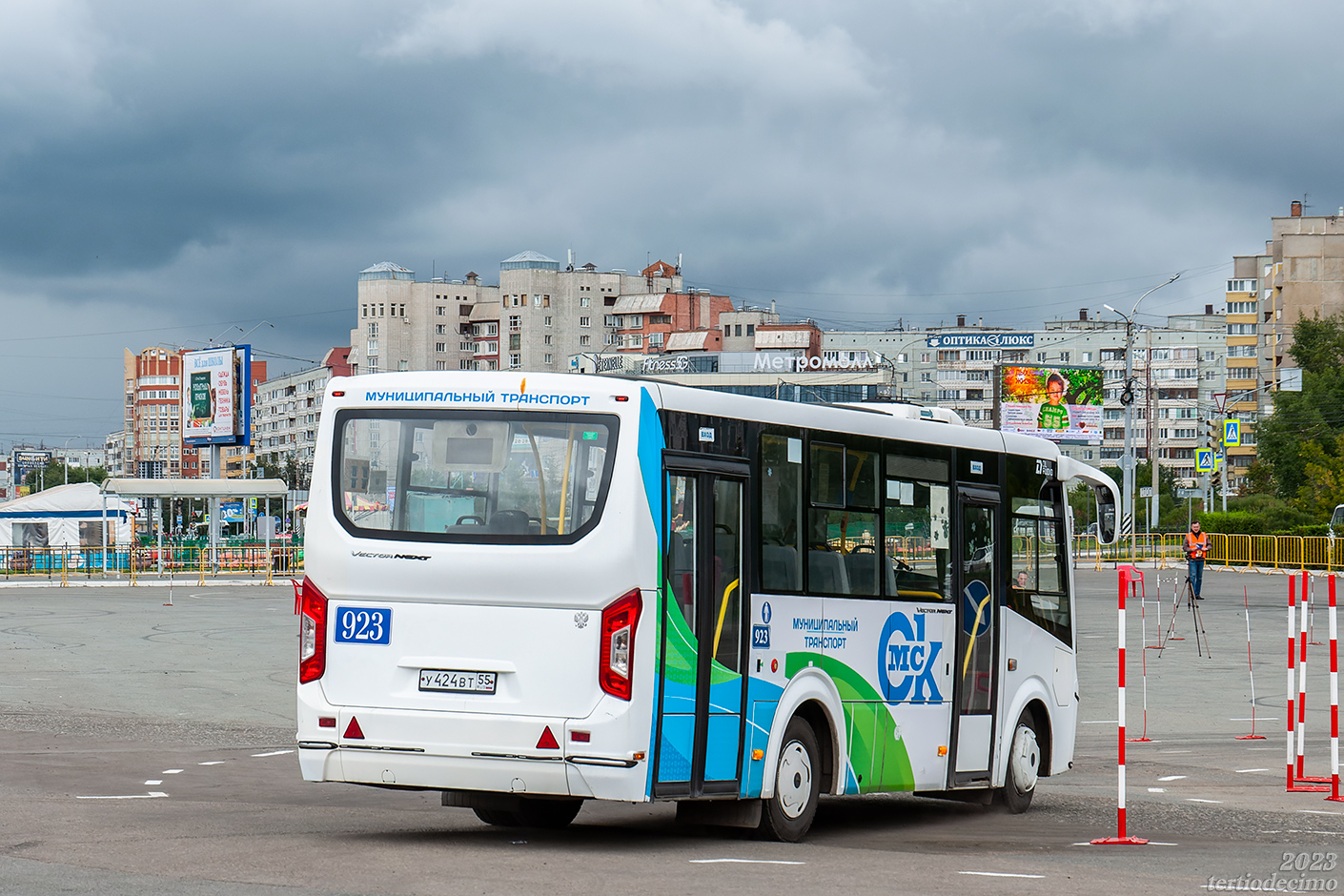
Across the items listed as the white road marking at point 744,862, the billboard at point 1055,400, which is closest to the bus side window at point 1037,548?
the white road marking at point 744,862

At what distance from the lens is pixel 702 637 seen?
9.43 m

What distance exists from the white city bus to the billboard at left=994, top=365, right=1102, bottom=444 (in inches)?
2989

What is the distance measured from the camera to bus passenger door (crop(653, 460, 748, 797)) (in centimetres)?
920

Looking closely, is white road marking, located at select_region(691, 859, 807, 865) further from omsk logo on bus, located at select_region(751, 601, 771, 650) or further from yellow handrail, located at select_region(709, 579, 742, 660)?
omsk logo on bus, located at select_region(751, 601, 771, 650)

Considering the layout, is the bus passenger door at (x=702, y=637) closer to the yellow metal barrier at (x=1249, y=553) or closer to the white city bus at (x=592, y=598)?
the white city bus at (x=592, y=598)

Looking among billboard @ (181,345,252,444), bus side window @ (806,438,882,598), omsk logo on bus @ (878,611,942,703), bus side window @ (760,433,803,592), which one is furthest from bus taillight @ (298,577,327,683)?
billboard @ (181,345,252,444)

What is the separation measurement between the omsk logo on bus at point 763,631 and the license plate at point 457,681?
163 cm

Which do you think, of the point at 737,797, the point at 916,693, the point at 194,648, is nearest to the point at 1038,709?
the point at 916,693

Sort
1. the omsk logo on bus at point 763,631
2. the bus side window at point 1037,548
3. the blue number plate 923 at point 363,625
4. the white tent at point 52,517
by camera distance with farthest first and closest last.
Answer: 1. the white tent at point 52,517
2. the bus side window at point 1037,548
3. the omsk logo on bus at point 763,631
4. the blue number plate 923 at point 363,625

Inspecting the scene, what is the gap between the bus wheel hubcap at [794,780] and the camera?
33.1 ft

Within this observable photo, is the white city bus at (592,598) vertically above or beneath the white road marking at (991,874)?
above

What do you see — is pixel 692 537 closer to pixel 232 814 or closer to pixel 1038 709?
pixel 232 814

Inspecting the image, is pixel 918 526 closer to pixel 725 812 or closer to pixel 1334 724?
pixel 725 812

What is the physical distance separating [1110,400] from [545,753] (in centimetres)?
19364
